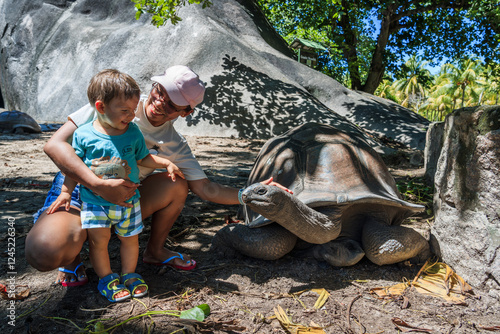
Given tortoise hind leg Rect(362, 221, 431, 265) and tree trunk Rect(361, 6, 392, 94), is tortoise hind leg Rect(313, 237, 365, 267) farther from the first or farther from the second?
tree trunk Rect(361, 6, 392, 94)

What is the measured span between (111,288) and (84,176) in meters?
0.54

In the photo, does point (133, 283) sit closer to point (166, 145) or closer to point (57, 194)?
point (57, 194)

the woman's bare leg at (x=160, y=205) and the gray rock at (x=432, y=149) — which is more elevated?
the gray rock at (x=432, y=149)

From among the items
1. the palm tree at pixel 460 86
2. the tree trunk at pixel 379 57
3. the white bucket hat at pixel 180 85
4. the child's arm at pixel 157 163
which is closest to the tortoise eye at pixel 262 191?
the child's arm at pixel 157 163

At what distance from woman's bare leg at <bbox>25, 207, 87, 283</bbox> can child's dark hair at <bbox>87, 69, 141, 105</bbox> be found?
550mm

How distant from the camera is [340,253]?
214 centimetres

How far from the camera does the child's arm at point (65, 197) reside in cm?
170

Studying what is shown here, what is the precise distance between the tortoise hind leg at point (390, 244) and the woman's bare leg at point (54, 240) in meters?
1.48

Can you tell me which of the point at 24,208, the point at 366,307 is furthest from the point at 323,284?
the point at 24,208

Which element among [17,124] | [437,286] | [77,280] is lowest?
[17,124]

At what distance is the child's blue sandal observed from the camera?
175 centimetres

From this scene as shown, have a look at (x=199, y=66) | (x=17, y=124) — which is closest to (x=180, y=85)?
(x=199, y=66)

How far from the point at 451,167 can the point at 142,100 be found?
69.8 inches

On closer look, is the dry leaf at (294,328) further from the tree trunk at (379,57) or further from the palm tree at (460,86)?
the palm tree at (460,86)
